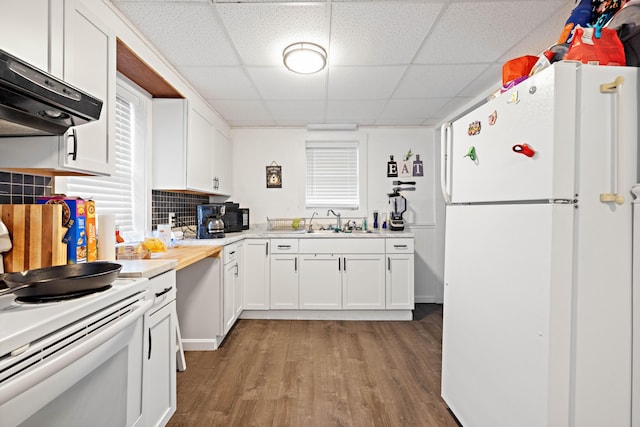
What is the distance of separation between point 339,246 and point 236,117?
6.29ft

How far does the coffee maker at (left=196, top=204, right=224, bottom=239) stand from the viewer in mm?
2721

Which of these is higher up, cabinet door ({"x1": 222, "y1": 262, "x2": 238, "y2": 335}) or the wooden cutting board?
the wooden cutting board

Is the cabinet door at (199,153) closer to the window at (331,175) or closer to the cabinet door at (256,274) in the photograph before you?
the cabinet door at (256,274)

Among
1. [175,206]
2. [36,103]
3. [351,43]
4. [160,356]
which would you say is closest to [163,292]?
[160,356]

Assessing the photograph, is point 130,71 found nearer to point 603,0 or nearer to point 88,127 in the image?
point 88,127

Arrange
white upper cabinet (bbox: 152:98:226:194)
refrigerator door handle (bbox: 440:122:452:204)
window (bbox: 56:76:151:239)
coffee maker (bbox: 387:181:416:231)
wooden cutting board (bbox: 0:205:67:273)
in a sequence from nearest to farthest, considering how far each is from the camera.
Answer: wooden cutting board (bbox: 0:205:67:273)
refrigerator door handle (bbox: 440:122:452:204)
window (bbox: 56:76:151:239)
white upper cabinet (bbox: 152:98:226:194)
coffee maker (bbox: 387:181:416:231)

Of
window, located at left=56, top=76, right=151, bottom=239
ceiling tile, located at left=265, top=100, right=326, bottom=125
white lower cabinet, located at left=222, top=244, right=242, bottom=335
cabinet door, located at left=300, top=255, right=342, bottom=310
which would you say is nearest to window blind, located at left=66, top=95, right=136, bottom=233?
window, located at left=56, top=76, right=151, bottom=239

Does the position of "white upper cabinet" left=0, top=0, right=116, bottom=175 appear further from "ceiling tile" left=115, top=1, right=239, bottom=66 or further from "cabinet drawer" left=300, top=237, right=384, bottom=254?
"cabinet drawer" left=300, top=237, right=384, bottom=254

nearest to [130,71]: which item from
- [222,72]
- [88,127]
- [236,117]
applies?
[222,72]

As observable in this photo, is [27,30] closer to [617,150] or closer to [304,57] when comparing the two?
[304,57]

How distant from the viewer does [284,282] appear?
10.6ft

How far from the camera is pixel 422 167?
3.84 meters

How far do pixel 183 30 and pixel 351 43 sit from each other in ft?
3.42

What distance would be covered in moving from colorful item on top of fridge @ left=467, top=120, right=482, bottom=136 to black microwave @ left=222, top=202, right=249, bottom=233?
2412 mm
